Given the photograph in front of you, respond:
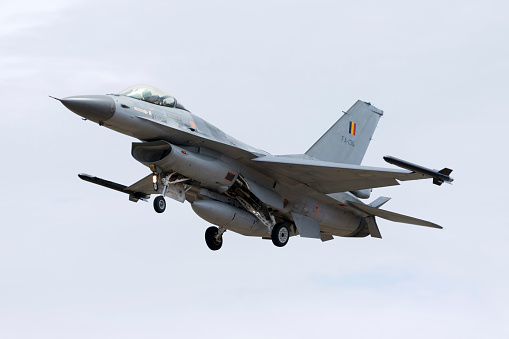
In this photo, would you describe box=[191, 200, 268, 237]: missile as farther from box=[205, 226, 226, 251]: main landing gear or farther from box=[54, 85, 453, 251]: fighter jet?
box=[205, 226, 226, 251]: main landing gear

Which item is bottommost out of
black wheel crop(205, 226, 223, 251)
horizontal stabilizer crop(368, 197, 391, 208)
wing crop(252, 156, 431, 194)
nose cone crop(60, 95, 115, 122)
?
black wheel crop(205, 226, 223, 251)

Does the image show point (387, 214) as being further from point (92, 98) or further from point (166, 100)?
point (92, 98)

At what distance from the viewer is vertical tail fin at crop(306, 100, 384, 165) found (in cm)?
2580

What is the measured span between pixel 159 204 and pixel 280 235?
408 centimetres

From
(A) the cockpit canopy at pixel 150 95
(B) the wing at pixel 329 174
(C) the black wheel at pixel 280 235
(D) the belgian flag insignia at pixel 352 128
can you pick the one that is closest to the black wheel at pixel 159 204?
(A) the cockpit canopy at pixel 150 95

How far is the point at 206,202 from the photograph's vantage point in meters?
22.2

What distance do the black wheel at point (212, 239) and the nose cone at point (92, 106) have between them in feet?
18.7

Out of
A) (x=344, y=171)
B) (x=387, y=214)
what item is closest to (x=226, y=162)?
(x=344, y=171)

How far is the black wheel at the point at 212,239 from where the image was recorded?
80.9ft

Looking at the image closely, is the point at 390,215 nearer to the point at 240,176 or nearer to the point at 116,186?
the point at 240,176

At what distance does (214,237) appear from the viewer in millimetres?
24672

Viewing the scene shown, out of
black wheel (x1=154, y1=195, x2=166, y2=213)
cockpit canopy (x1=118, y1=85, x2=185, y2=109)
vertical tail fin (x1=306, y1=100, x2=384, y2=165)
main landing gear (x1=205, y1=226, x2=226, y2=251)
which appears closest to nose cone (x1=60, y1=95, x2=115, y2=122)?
cockpit canopy (x1=118, y1=85, x2=185, y2=109)

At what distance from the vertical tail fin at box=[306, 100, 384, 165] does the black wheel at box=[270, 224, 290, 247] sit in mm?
2820

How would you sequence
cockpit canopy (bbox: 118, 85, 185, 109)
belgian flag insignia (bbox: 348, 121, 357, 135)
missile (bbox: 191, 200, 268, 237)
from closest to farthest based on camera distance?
cockpit canopy (bbox: 118, 85, 185, 109), missile (bbox: 191, 200, 268, 237), belgian flag insignia (bbox: 348, 121, 357, 135)
